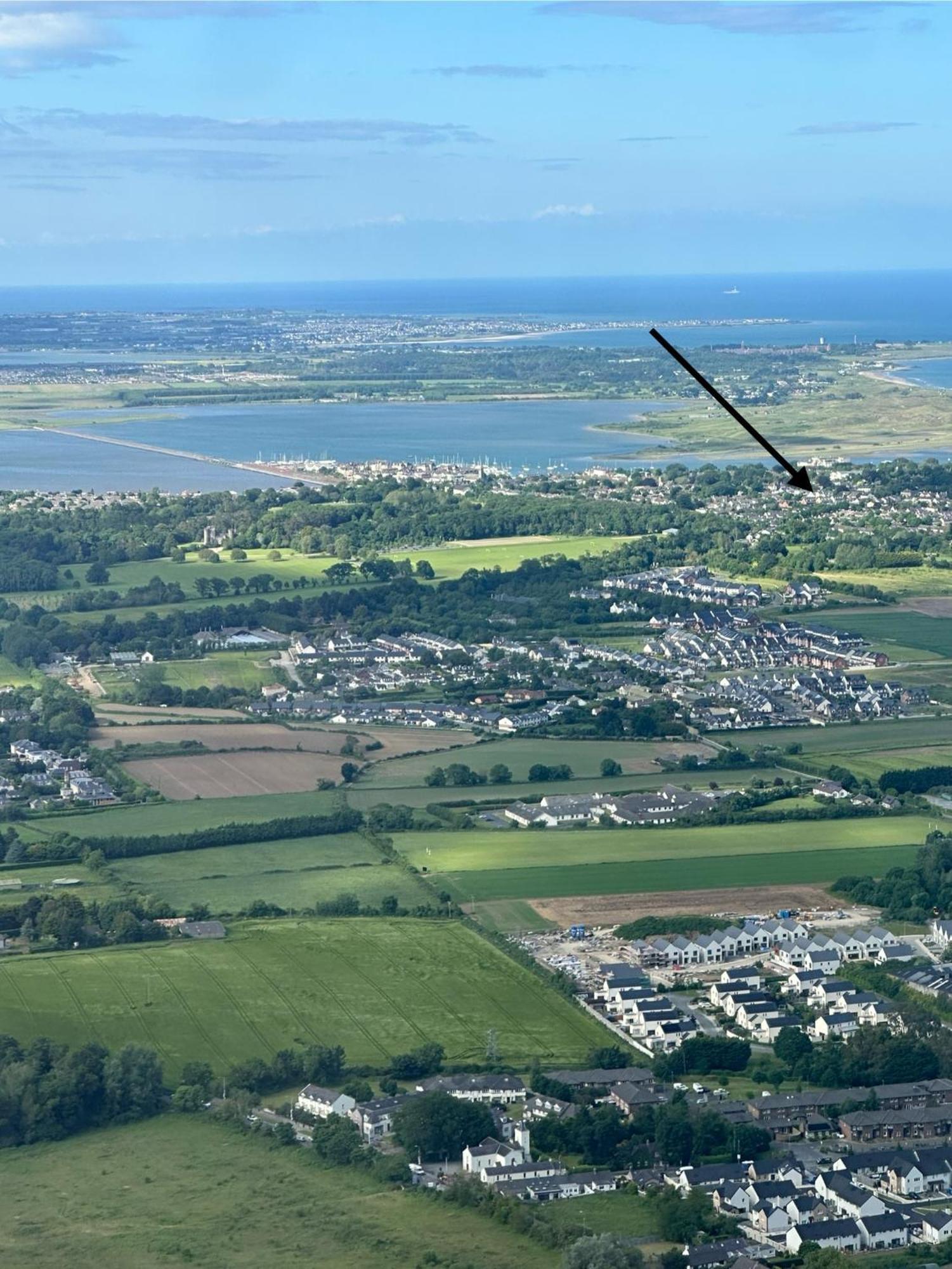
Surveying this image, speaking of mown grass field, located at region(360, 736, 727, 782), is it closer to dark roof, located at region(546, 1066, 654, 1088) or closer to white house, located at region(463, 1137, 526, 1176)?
dark roof, located at region(546, 1066, 654, 1088)

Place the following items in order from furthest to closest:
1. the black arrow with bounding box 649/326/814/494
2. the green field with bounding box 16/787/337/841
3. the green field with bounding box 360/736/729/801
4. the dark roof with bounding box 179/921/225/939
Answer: the green field with bounding box 360/736/729/801 → the green field with bounding box 16/787/337/841 → the dark roof with bounding box 179/921/225/939 → the black arrow with bounding box 649/326/814/494

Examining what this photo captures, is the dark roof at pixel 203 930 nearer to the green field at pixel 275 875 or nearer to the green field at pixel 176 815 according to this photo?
the green field at pixel 275 875

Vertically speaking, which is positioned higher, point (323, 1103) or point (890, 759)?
point (890, 759)

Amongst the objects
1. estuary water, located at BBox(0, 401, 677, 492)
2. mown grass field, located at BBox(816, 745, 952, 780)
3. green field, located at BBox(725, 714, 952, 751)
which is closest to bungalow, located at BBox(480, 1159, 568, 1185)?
mown grass field, located at BBox(816, 745, 952, 780)

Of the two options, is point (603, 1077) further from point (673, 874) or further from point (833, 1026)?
point (673, 874)

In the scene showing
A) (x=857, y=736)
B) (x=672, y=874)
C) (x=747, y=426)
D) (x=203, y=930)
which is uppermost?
(x=747, y=426)

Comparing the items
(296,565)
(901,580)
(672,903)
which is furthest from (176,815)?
(901,580)
